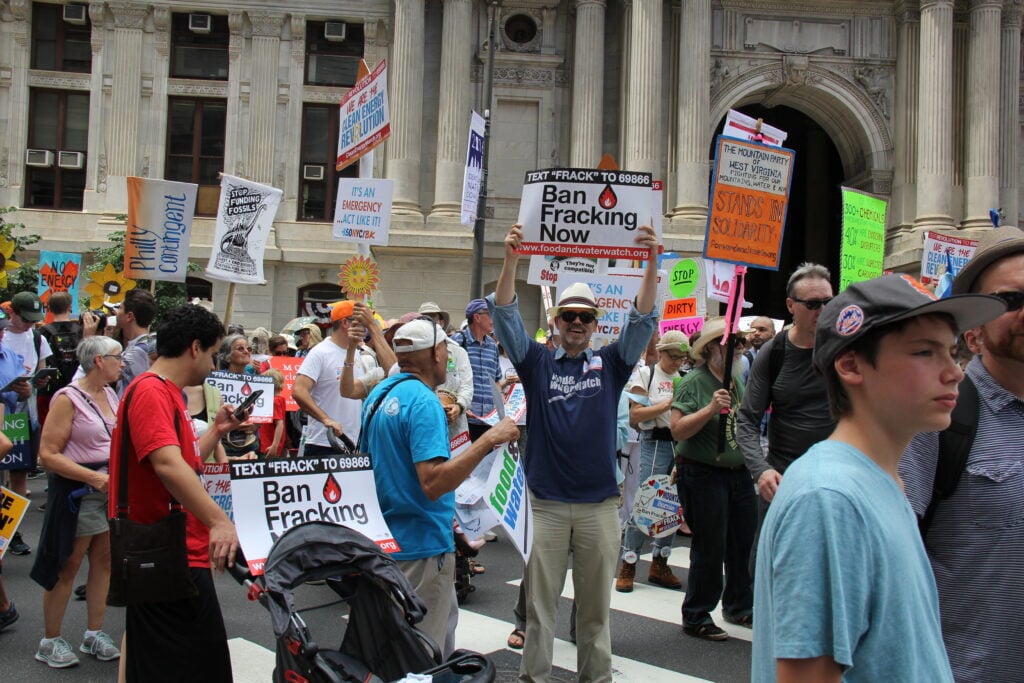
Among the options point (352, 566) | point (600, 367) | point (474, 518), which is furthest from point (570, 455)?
point (474, 518)

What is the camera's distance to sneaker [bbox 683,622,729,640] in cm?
610

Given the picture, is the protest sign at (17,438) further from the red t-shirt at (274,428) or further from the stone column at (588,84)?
the stone column at (588,84)

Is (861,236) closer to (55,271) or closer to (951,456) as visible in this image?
(951,456)

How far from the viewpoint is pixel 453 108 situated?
77.7ft

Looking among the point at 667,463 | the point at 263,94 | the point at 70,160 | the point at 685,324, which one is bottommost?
the point at 667,463

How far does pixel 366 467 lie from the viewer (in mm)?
3766

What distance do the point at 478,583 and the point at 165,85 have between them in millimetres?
22492

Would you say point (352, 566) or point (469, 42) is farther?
point (469, 42)

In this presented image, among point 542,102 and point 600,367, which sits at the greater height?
point 542,102

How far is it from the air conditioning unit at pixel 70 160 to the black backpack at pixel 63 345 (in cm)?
1689

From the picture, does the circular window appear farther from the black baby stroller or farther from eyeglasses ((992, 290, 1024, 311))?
eyeglasses ((992, 290, 1024, 311))

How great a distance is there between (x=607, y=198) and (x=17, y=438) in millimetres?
5438

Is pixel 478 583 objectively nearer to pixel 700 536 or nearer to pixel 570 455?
pixel 700 536

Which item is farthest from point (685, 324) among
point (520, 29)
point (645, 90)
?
point (520, 29)
